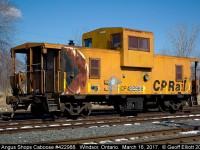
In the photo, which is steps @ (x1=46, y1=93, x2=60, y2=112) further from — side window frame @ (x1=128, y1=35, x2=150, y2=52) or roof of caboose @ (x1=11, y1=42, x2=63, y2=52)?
side window frame @ (x1=128, y1=35, x2=150, y2=52)

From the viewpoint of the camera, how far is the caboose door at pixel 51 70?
14.8m

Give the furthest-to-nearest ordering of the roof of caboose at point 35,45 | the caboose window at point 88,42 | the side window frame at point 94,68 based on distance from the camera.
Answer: the caboose window at point 88,42, the side window frame at point 94,68, the roof of caboose at point 35,45

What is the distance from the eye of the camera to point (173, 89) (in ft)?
63.0

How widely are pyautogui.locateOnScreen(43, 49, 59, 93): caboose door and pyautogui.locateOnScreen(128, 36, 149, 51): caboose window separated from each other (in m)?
4.06

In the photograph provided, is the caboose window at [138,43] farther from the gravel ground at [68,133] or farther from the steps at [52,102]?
the gravel ground at [68,133]

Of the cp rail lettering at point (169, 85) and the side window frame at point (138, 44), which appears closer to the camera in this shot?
the side window frame at point (138, 44)

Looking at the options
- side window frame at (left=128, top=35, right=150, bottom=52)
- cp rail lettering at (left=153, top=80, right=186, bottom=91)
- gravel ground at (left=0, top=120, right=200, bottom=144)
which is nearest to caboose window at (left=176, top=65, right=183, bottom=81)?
cp rail lettering at (left=153, top=80, right=186, bottom=91)

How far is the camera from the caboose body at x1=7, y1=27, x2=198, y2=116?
14664 millimetres

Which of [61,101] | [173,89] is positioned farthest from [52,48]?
[173,89]

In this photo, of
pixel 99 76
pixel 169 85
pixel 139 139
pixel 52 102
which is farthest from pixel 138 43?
pixel 139 139

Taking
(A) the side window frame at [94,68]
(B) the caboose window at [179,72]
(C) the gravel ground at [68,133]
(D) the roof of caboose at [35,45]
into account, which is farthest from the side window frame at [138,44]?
(C) the gravel ground at [68,133]

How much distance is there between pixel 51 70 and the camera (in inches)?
594

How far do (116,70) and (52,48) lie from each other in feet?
12.1

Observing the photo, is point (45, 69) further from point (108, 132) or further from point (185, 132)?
point (185, 132)
